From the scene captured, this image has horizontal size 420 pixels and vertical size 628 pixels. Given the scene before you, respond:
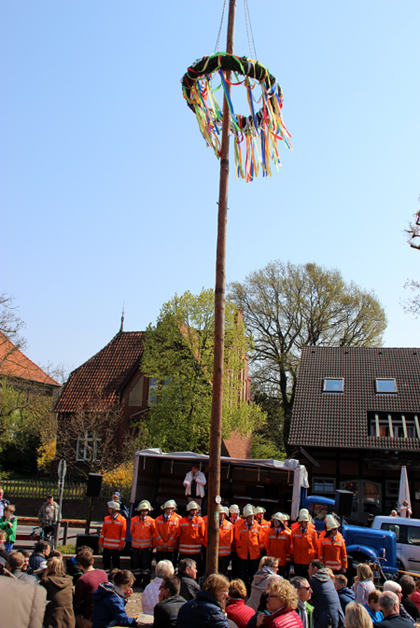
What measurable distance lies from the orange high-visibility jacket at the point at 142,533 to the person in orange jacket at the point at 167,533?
177 mm

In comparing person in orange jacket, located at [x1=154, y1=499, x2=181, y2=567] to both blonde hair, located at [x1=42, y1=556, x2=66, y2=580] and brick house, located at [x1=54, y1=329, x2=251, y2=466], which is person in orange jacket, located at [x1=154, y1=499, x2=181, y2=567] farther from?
brick house, located at [x1=54, y1=329, x2=251, y2=466]

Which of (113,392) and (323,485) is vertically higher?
(113,392)

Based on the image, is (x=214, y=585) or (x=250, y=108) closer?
(x=214, y=585)

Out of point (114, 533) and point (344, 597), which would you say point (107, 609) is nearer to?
point (344, 597)

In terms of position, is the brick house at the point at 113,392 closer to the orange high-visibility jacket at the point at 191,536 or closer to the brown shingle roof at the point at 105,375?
the brown shingle roof at the point at 105,375

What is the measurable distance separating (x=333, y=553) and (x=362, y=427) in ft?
48.0

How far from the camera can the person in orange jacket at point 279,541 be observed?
1153cm

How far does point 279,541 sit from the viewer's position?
11547 millimetres

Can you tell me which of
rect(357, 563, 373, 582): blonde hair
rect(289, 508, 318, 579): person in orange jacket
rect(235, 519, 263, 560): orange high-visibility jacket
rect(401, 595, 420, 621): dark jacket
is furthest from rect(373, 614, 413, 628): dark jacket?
rect(235, 519, 263, 560): orange high-visibility jacket

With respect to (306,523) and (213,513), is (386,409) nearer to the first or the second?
(306,523)

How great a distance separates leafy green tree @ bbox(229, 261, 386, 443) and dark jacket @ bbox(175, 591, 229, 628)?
1434 inches

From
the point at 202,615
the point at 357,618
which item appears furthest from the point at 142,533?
the point at 357,618

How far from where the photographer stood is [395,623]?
600cm

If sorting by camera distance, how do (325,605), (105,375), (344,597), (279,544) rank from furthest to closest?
(105,375) → (279,544) → (344,597) → (325,605)
